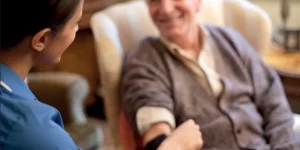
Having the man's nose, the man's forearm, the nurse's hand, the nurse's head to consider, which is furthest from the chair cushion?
the nurse's head

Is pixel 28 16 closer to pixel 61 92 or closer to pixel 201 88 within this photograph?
pixel 201 88

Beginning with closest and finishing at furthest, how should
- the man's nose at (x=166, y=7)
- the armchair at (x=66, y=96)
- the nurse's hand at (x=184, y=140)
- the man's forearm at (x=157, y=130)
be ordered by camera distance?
the nurse's hand at (x=184, y=140), the man's forearm at (x=157, y=130), the man's nose at (x=166, y=7), the armchair at (x=66, y=96)

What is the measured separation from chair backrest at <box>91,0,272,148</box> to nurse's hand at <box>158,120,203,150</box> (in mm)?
463

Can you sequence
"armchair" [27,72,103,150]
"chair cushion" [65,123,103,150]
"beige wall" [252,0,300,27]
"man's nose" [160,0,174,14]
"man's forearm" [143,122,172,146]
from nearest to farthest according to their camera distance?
"man's forearm" [143,122,172,146] → "man's nose" [160,0,174,14] → "chair cushion" [65,123,103,150] → "armchair" [27,72,103,150] → "beige wall" [252,0,300,27]

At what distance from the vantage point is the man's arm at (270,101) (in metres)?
1.73

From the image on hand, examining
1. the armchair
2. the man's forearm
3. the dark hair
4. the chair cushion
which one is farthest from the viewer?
the armchair

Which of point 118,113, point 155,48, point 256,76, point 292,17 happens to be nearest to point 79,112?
point 118,113

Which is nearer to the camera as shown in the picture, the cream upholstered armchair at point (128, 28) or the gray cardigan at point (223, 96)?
the gray cardigan at point (223, 96)

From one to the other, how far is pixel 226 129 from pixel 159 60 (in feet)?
1.07

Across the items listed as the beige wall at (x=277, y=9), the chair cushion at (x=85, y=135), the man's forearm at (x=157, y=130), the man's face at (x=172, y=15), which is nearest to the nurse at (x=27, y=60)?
the man's forearm at (x=157, y=130)

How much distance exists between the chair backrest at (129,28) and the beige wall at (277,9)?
1026 mm

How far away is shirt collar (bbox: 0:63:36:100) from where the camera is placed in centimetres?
94

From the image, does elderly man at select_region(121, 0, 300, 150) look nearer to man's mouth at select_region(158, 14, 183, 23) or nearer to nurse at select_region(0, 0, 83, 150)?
man's mouth at select_region(158, 14, 183, 23)

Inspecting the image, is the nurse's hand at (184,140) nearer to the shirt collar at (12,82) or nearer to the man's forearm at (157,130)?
the man's forearm at (157,130)
